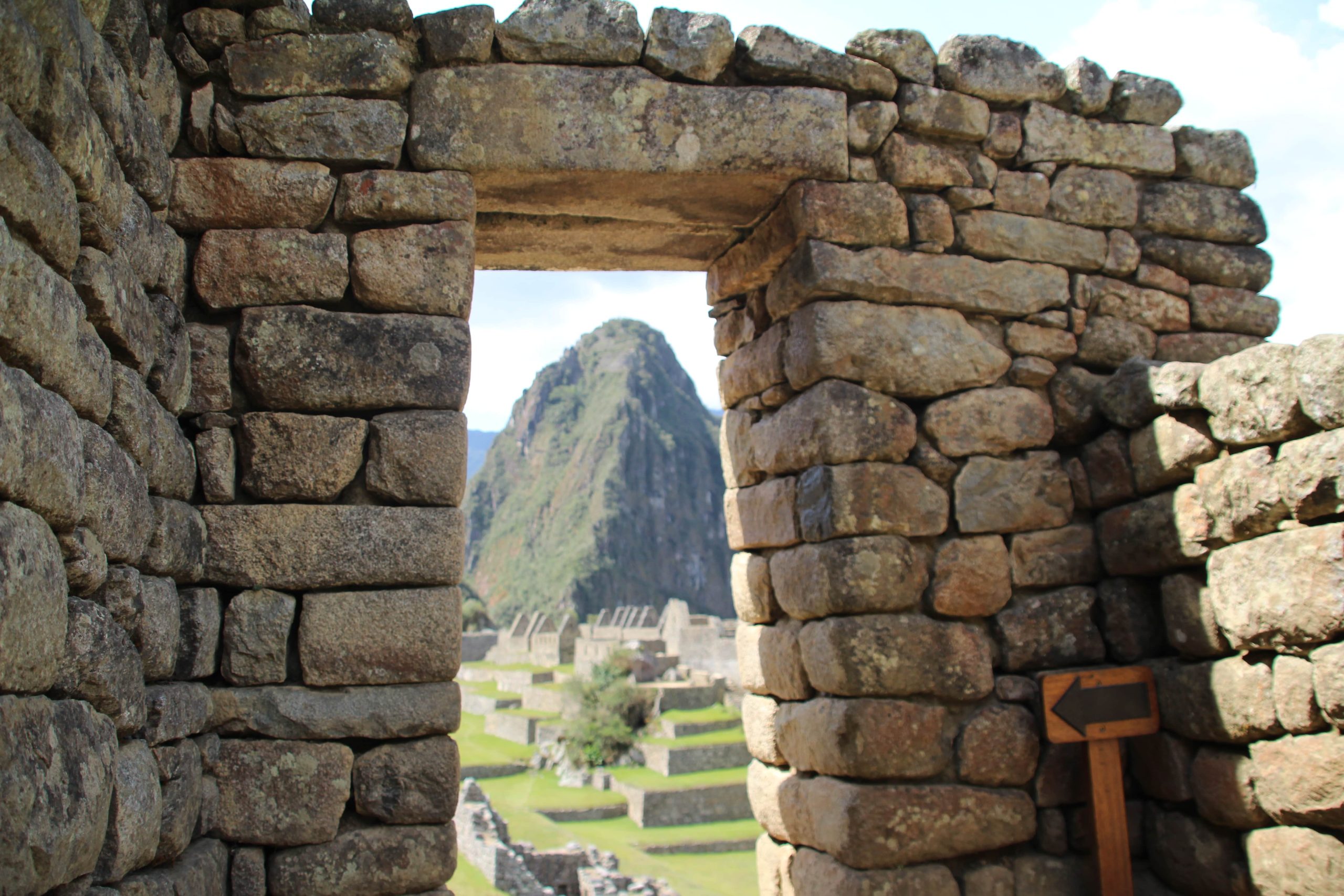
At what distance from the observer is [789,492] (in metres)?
4.11

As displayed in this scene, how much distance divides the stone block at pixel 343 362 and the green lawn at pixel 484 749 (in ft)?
80.2

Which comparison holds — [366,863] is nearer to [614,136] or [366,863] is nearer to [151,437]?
[151,437]

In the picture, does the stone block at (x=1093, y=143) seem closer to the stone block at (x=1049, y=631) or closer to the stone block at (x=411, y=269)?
the stone block at (x=1049, y=631)

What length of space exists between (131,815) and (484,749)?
97.8ft

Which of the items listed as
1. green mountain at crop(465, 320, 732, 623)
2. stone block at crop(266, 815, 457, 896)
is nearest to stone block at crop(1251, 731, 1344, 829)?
stone block at crop(266, 815, 457, 896)

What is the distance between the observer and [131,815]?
2580 mm

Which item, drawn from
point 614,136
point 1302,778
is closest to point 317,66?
point 614,136

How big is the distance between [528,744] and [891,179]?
29940 millimetres

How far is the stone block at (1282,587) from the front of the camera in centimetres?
307

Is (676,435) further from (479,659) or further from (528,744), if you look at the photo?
(528,744)

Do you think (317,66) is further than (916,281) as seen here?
No

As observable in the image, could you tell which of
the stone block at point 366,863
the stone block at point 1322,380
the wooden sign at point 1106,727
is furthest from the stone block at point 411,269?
the stone block at point 1322,380

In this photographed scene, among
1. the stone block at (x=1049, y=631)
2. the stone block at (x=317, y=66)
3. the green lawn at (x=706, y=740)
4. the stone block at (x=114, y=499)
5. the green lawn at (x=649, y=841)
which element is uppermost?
the stone block at (x=317, y=66)

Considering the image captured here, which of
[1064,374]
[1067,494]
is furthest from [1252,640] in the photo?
[1064,374]
